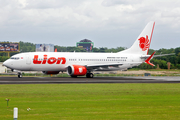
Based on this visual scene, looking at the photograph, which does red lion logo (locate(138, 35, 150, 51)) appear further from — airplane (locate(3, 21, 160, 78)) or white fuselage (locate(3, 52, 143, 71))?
white fuselage (locate(3, 52, 143, 71))

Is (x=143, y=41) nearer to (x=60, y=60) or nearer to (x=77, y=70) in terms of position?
(x=77, y=70)

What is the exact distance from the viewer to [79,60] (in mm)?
51094

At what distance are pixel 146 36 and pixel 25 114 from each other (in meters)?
46.2

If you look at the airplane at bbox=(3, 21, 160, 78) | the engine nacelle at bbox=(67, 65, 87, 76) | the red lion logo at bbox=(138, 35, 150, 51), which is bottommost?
the engine nacelle at bbox=(67, 65, 87, 76)

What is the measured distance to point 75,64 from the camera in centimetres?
5069

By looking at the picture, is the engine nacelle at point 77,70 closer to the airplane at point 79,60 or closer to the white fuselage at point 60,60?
the airplane at point 79,60

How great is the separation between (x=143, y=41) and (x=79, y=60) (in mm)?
14789

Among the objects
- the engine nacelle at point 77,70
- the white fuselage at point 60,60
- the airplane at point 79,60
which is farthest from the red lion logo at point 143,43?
the engine nacelle at point 77,70

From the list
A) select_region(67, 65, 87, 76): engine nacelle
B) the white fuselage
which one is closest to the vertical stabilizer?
the white fuselage

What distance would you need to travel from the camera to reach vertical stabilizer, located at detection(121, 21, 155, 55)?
188 ft

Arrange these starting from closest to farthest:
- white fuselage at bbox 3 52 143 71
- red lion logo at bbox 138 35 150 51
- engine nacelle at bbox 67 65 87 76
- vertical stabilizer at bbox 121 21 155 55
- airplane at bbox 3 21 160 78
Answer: white fuselage at bbox 3 52 143 71, airplane at bbox 3 21 160 78, engine nacelle at bbox 67 65 87 76, vertical stabilizer at bbox 121 21 155 55, red lion logo at bbox 138 35 150 51

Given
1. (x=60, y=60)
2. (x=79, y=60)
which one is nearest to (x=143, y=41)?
(x=79, y=60)

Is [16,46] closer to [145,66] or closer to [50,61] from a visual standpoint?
[145,66]

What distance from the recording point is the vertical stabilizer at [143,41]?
5738 cm
